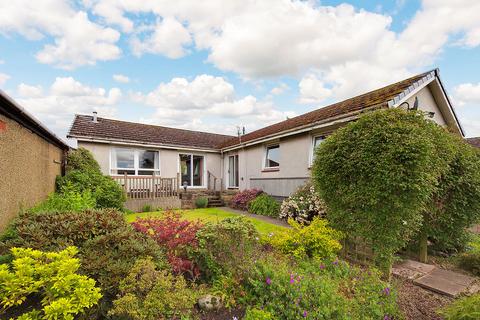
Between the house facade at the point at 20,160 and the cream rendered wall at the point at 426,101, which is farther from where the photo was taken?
the cream rendered wall at the point at 426,101

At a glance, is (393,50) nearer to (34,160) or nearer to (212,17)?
(212,17)

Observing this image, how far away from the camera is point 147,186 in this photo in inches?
505

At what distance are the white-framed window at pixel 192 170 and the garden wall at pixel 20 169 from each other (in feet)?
33.3

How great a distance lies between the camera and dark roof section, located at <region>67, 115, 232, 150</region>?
13051 mm

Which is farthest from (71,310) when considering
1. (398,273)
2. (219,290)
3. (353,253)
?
(398,273)

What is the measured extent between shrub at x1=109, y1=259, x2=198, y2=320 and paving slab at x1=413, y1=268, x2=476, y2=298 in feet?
14.0

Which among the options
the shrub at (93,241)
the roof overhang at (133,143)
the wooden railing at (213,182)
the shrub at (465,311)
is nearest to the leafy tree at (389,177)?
the shrub at (465,311)

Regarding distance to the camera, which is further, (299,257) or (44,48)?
(44,48)

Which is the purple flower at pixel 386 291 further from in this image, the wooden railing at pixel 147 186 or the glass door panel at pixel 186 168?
the glass door panel at pixel 186 168

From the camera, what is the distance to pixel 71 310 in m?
2.03

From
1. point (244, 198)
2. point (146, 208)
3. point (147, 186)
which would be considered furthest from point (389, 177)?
point (147, 186)

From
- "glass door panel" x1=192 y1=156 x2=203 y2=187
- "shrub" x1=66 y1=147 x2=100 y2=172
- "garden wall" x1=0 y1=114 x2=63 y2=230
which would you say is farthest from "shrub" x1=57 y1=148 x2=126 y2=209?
"glass door panel" x1=192 y1=156 x2=203 y2=187

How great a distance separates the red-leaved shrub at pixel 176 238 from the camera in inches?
138

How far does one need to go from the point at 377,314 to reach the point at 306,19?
894cm
